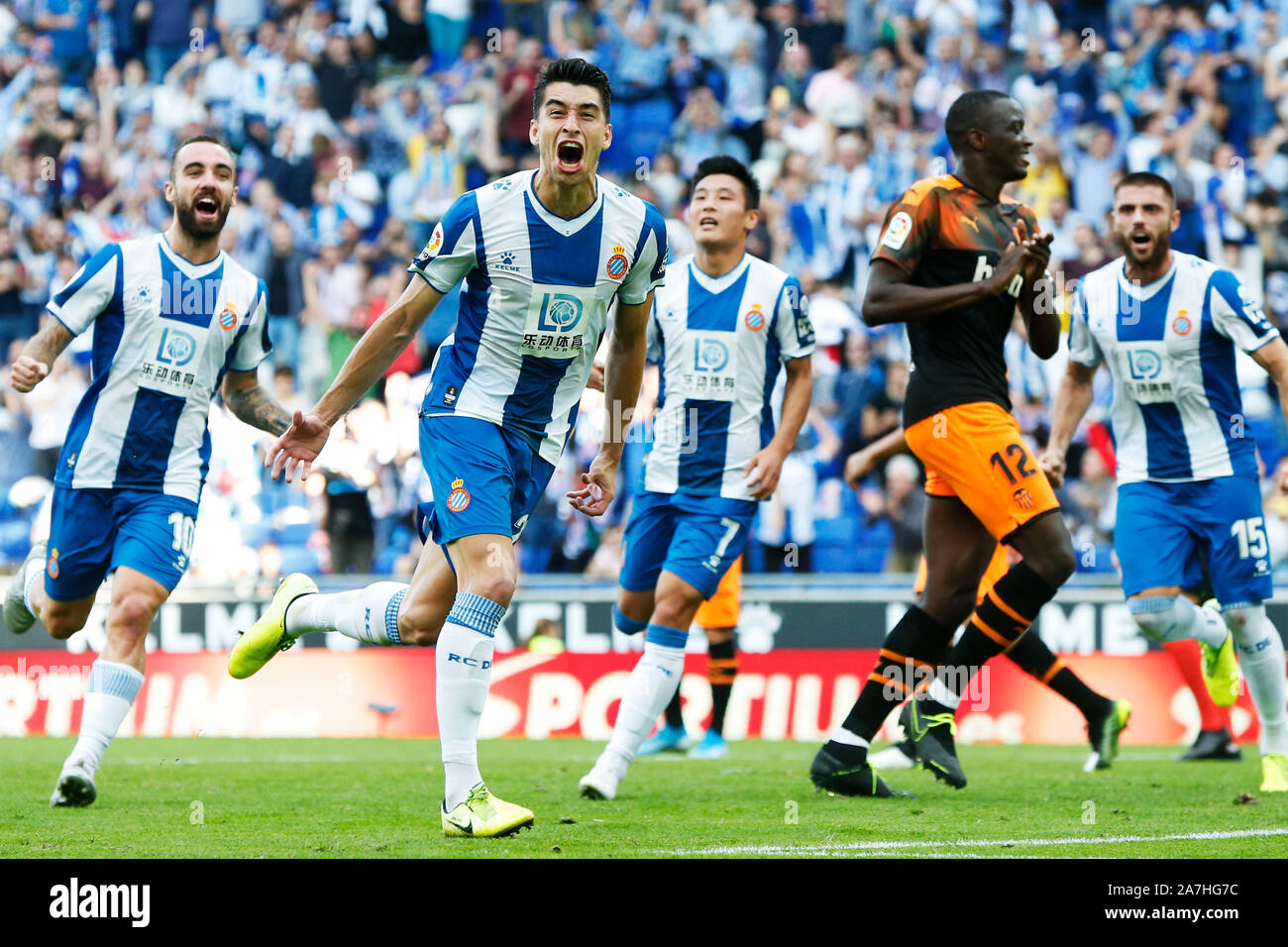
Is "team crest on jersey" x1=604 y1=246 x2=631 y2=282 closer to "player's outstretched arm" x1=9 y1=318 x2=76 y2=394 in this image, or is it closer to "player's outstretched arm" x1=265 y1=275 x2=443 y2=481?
"player's outstretched arm" x1=265 y1=275 x2=443 y2=481

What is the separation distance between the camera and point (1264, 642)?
7.93m

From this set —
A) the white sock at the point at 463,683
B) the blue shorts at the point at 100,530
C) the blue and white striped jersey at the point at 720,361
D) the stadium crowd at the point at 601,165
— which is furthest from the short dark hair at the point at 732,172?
the stadium crowd at the point at 601,165

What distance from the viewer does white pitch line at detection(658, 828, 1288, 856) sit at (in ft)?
17.6

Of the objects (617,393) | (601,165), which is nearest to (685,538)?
(617,393)

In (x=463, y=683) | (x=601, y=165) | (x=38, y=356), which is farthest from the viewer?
(x=601, y=165)

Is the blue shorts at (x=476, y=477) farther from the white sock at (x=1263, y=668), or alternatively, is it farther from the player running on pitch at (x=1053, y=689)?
the white sock at (x=1263, y=668)

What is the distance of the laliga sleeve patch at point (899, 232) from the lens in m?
7.15

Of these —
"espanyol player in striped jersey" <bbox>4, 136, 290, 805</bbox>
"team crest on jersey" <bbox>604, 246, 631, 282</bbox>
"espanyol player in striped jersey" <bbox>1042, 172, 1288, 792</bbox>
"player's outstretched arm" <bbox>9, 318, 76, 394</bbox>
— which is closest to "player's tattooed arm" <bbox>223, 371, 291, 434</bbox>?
"espanyol player in striped jersey" <bbox>4, 136, 290, 805</bbox>

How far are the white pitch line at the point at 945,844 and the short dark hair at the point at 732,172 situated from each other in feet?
13.0

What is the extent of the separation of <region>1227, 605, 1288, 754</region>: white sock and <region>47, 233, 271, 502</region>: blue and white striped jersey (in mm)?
5057

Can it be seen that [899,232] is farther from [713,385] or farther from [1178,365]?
[1178,365]

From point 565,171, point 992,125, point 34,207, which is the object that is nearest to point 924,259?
point 992,125

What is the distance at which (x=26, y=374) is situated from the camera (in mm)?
6766

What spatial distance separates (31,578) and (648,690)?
3057 millimetres
